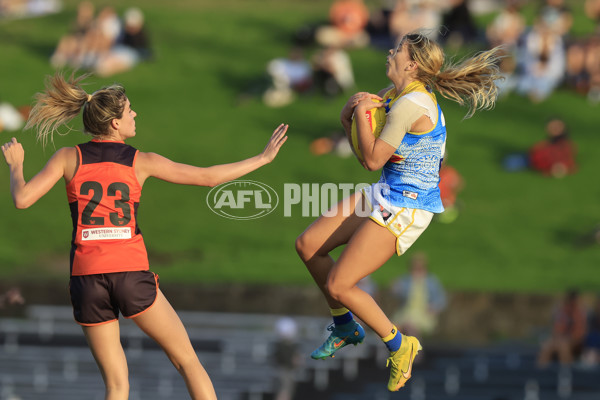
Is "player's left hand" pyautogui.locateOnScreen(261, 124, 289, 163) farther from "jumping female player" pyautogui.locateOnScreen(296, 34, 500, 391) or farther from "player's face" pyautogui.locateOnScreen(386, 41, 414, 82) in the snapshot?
"player's face" pyautogui.locateOnScreen(386, 41, 414, 82)

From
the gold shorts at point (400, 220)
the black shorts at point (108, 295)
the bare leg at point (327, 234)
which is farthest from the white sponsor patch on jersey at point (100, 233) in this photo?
the gold shorts at point (400, 220)

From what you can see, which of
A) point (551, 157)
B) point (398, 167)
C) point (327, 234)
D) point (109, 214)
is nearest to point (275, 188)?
point (551, 157)

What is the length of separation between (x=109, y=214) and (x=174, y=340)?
81 centimetres

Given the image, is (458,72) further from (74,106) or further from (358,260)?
(74,106)

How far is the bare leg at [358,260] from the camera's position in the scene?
19.6 ft

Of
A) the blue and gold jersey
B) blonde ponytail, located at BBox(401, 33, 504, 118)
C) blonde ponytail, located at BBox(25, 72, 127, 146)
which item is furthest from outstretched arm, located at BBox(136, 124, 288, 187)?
blonde ponytail, located at BBox(401, 33, 504, 118)

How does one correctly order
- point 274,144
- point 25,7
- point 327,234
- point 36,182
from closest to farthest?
1. point 36,182
2. point 274,144
3. point 327,234
4. point 25,7

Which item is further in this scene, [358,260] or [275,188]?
[275,188]

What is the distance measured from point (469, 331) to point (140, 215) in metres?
6.79

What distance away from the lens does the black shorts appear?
218 inches

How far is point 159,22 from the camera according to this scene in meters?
27.5

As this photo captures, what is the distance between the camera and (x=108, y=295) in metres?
5.59

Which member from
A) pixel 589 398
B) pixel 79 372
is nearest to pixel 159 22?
pixel 79 372

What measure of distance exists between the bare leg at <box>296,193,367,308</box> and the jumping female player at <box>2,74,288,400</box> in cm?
68
